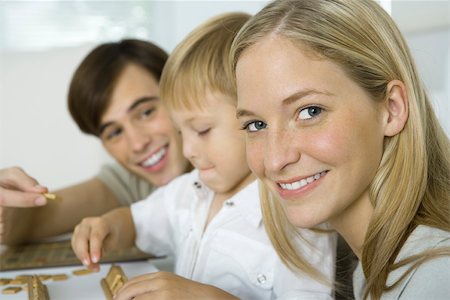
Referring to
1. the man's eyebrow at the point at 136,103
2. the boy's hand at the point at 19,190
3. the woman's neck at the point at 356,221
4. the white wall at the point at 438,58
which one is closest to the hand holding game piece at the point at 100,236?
the boy's hand at the point at 19,190

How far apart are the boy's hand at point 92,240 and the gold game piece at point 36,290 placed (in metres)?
0.09

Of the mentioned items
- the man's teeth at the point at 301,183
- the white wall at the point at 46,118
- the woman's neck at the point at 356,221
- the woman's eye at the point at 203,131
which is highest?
the man's teeth at the point at 301,183

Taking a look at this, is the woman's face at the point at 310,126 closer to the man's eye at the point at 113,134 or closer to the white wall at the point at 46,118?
the man's eye at the point at 113,134

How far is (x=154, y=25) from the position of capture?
10.6ft

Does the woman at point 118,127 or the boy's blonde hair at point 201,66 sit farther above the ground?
the boy's blonde hair at point 201,66

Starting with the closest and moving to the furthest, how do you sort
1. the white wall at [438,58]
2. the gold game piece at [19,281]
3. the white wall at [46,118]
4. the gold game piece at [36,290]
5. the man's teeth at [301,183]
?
the man's teeth at [301,183], the gold game piece at [36,290], the gold game piece at [19,281], the white wall at [438,58], the white wall at [46,118]

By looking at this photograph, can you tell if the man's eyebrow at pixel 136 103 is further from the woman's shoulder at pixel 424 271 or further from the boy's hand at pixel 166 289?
the woman's shoulder at pixel 424 271

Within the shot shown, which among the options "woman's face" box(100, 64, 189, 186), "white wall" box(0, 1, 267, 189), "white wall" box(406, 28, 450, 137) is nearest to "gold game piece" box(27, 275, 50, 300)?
"woman's face" box(100, 64, 189, 186)

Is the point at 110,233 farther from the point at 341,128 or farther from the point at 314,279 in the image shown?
the point at 341,128

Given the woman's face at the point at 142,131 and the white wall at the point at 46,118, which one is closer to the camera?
the woman's face at the point at 142,131

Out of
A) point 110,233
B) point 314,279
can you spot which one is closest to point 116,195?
point 110,233

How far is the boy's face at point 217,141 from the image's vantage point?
131 centimetres

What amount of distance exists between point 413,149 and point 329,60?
0.62 feet

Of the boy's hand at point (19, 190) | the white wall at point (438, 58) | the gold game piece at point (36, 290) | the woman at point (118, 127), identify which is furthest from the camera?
the white wall at point (438, 58)
